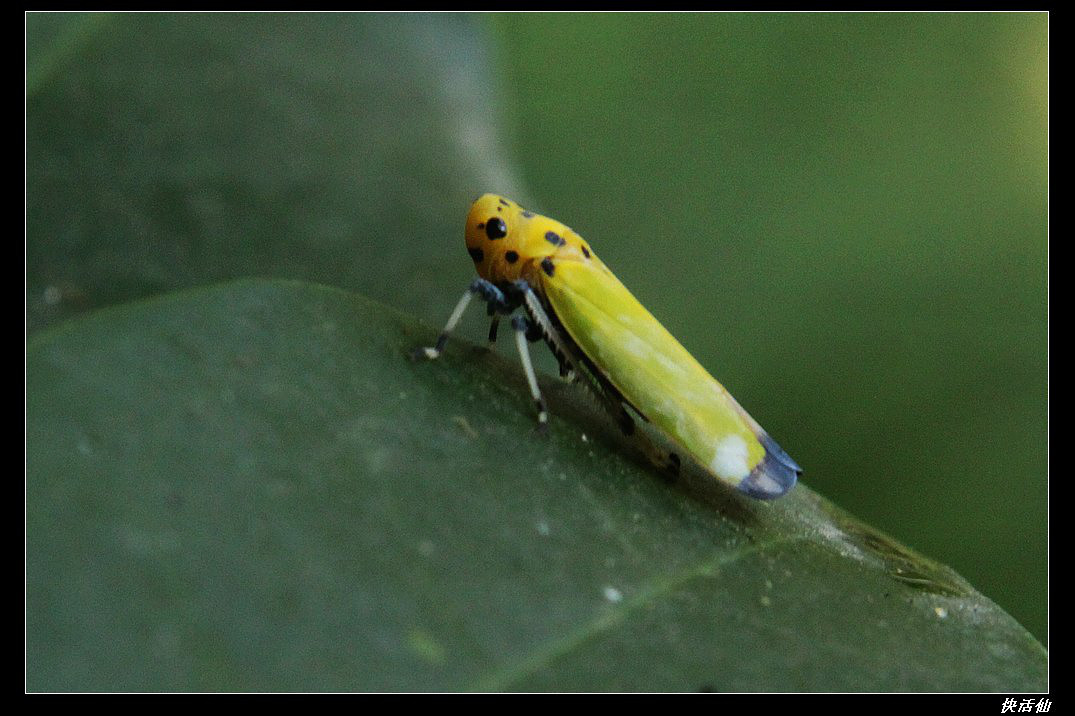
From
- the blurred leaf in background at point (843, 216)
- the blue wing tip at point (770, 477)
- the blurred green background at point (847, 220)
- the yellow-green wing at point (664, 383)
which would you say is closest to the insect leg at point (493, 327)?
the yellow-green wing at point (664, 383)

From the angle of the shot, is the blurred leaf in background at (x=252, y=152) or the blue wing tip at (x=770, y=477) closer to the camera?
the blurred leaf in background at (x=252, y=152)

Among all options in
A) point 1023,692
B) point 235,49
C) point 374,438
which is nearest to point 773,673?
point 1023,692

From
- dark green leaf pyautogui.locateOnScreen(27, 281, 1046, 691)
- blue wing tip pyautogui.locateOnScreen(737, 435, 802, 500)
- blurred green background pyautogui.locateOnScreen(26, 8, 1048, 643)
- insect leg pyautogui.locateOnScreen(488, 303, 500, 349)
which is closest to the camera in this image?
dark green leaf pyautogui.locateOnScreen(27, 281, 1046, 691)

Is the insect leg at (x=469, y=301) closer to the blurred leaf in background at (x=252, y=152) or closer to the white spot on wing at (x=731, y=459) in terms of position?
the blurred leaf in background at (x=252, y=152)

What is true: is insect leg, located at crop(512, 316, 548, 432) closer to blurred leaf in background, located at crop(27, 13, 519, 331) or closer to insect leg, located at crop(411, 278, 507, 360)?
insect leg, located at crop(411, 278, 507, 360)

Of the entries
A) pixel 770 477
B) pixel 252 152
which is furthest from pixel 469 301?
pixel 770 477

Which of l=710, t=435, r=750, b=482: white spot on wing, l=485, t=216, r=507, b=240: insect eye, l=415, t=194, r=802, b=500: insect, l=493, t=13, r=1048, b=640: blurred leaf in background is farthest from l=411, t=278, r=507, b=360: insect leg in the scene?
l=493, t=13, r=1048, b=640: blurred leaf in background

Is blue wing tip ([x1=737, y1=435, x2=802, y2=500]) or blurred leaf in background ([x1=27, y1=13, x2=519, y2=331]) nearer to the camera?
blurred leaf in background ([x1=27, y1=13, x2=519, y2=331])

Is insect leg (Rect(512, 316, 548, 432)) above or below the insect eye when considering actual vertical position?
below
